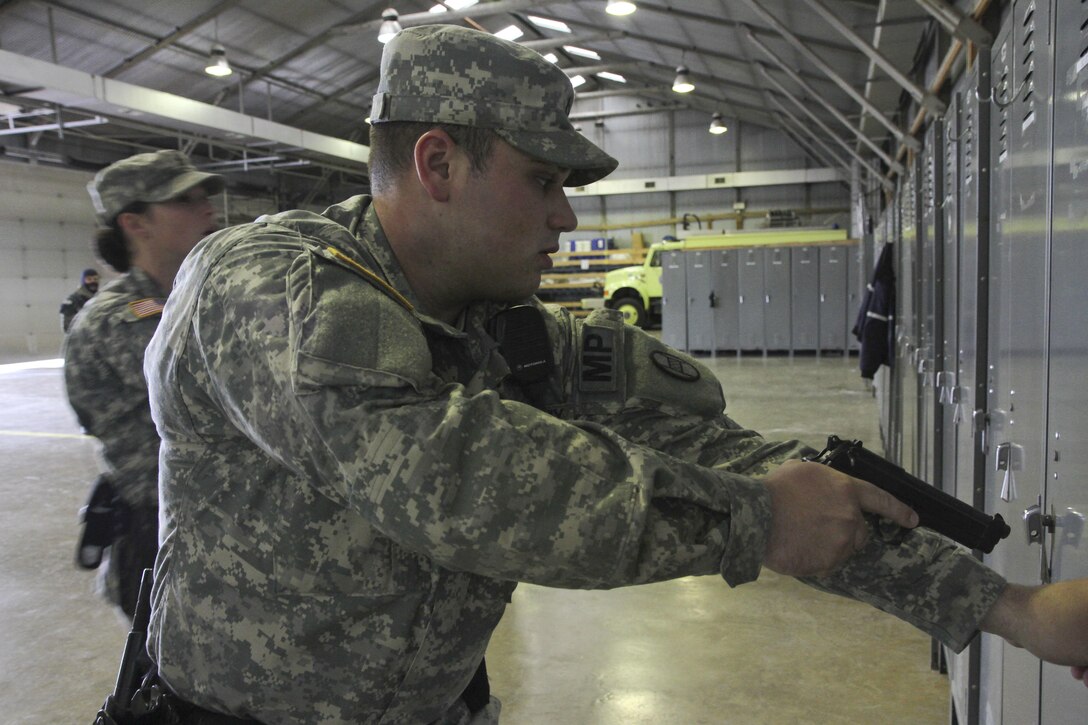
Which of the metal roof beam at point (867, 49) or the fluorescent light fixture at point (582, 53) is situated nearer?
the metal roof beam at point (867, 49)

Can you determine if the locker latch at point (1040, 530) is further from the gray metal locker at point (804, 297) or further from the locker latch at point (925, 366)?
the gray metal locker at point (804, 297)

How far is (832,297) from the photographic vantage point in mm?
13859

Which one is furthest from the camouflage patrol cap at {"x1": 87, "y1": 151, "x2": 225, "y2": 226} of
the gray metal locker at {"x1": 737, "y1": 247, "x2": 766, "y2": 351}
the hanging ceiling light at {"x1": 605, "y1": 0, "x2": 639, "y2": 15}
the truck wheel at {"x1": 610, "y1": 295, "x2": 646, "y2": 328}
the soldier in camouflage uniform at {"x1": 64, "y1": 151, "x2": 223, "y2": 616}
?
the truck wheel at {"x1": 610, "y1": 295, "x2": 646, "y2": 328}

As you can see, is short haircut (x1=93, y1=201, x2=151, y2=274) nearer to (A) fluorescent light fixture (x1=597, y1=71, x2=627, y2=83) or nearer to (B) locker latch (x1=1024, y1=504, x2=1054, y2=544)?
(B) locker latch (x1=1024, y1=504, x2=1054, y2=544)

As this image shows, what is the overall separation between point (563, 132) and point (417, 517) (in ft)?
1.67

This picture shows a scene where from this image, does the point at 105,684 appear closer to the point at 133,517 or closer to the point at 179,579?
the point at 133,517

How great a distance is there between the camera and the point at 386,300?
854mm

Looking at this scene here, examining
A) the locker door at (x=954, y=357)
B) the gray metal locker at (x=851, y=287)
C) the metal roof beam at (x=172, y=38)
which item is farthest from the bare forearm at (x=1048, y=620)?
the gray metal locker at (x=851, y=287)

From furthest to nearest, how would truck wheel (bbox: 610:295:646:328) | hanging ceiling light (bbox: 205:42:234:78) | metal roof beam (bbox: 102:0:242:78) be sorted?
1. truck wheel (bbox: 610:295:646:328)
2. metal roof beam (bbox: 102:0:242:78)
3. hanging ceiling light (bbox: 205:42:234:78)

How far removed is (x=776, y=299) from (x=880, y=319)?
8.41 m

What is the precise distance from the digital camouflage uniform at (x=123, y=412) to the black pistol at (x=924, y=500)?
5.18ft

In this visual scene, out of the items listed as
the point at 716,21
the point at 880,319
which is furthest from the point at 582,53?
the point at 880,319

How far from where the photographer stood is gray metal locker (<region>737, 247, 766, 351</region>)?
14.2m

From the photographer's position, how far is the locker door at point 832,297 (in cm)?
1372
